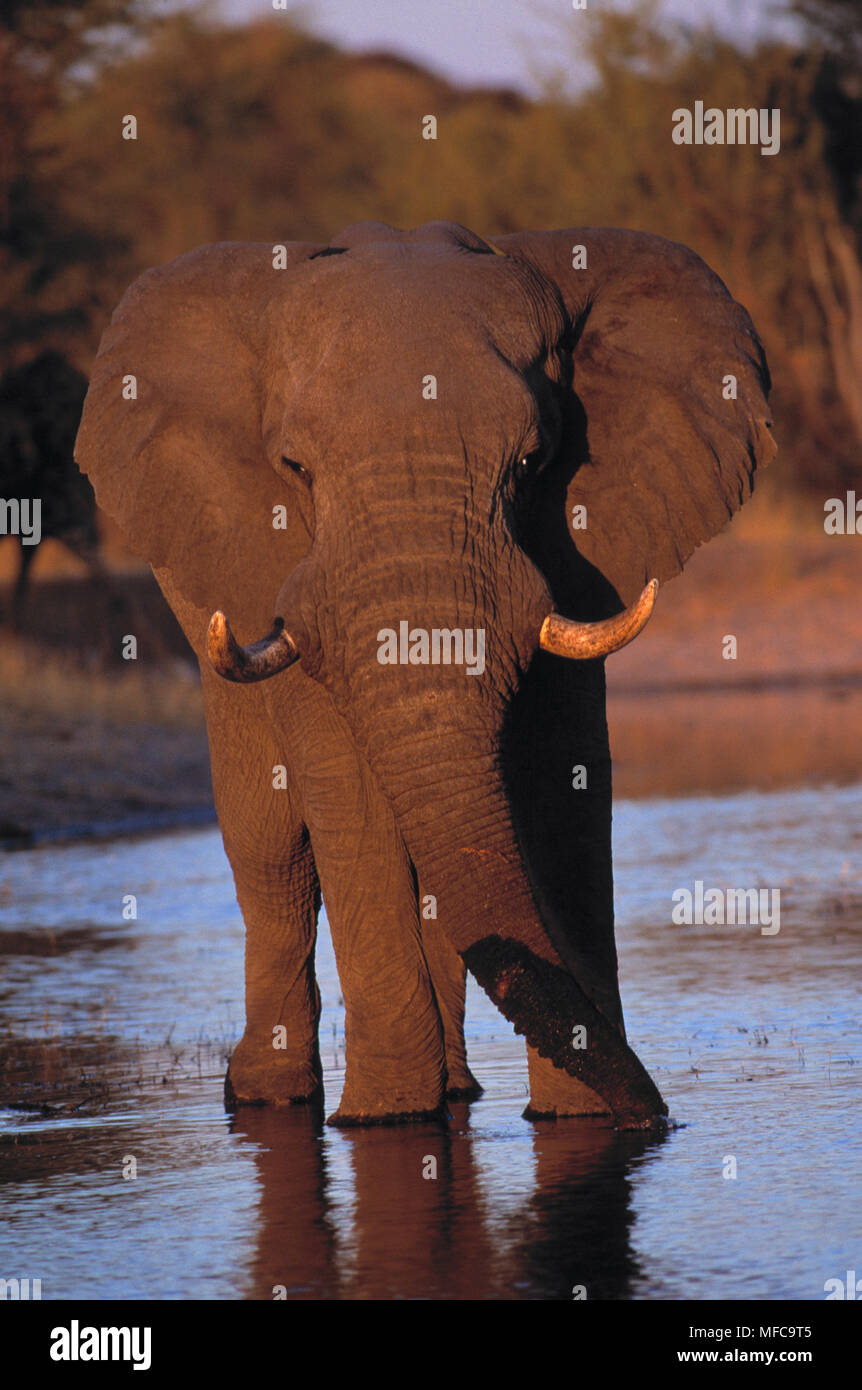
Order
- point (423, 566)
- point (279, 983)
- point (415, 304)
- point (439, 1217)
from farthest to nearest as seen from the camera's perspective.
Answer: point (279, 983) → point (415, 304) → point (423, 566) → point (439, 1217)

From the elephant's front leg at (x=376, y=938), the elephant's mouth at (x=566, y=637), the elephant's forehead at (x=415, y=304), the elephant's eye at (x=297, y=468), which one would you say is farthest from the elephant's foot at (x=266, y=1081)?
the elephant's forehead at (x=415, y=304)

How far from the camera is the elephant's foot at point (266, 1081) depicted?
903cm

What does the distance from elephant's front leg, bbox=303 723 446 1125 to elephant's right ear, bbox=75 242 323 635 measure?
655mm

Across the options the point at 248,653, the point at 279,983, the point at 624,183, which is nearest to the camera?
the point at 248,653

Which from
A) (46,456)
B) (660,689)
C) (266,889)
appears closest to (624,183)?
(660,689)

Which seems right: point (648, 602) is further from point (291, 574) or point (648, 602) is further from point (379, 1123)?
point (379, 1123)

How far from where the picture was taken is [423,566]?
293 inches

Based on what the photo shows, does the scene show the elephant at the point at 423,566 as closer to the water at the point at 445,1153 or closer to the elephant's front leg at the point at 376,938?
the elephant's front leg at the point at 376,938

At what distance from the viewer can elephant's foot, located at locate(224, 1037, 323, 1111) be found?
9031 mm

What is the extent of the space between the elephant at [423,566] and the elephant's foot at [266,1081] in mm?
10

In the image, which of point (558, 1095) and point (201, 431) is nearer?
point (558, 1095)

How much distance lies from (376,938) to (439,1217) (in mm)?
1246
